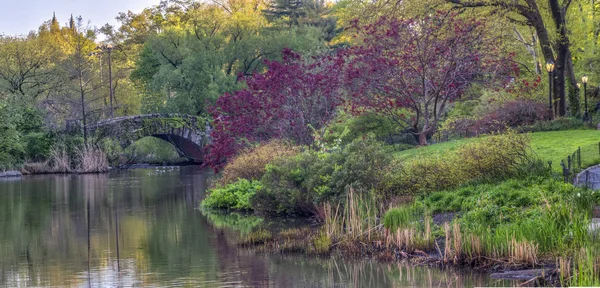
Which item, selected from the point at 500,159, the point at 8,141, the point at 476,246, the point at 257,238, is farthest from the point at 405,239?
the point at 8,141

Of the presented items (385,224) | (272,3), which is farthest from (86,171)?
(385,224)

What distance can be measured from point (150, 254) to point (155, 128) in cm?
3349

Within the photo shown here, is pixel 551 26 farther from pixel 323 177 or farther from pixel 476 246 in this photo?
pixel 476 246

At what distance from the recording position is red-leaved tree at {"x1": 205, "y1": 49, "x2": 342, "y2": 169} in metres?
28.1

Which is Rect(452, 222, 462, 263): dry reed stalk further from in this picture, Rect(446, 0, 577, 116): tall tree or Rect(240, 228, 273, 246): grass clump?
Rect(446, 0, 577, 116): tall tree

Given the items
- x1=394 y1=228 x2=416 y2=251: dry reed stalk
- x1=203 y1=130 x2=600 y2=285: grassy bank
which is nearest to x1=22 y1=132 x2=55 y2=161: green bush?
x1=203 y1=130 x2=600 y2=285: grassy bank

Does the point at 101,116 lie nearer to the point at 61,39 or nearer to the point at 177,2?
the point at 177,2

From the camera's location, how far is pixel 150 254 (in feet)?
52.0

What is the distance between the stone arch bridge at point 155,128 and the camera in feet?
157

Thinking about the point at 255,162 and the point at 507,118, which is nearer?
the point at 255,162

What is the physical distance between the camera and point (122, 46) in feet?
232

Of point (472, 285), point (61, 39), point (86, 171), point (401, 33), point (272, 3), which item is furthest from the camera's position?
point (61, 39)

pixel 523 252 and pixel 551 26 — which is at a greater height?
pixel 551 26

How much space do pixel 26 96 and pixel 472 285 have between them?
46.2 metres
